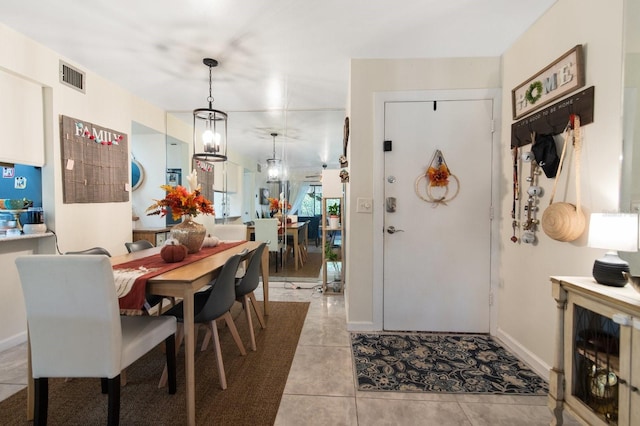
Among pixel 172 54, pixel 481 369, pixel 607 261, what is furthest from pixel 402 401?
pixel 172 54

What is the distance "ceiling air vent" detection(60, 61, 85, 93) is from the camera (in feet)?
8.57

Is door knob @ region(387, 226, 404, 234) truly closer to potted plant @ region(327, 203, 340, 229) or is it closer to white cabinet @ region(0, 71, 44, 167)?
potted plant @ region(327, 203, 340, 229)

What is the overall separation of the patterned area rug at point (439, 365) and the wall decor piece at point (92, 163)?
9.70 feet

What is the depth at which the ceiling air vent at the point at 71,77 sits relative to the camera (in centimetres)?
261

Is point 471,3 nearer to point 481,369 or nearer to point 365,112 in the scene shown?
point 365,112

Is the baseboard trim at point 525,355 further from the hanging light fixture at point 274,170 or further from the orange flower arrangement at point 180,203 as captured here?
the hanging light fixture at point 274,170

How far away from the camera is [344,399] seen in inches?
67.9

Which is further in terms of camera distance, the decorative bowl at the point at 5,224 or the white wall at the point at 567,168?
the decorative bowl at the point at 5,224

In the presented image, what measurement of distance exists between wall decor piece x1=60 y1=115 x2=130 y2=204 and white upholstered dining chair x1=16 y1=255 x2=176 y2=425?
5.79ft

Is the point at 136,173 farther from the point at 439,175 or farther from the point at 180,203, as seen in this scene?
the point at 439,175

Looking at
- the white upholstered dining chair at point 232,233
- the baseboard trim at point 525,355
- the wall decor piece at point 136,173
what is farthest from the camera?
the wall decor piece at point 136,173

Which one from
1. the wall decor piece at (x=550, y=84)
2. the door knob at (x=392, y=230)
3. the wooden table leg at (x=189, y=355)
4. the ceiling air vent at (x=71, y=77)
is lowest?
the wooden table leg at (x=189, y=355)

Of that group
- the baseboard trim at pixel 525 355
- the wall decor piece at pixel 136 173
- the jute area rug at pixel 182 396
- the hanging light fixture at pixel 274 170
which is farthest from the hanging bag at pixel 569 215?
the wall decor piece at pixel 136 173

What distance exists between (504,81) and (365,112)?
1219 millimetres
